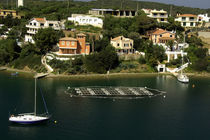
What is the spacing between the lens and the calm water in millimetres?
38281

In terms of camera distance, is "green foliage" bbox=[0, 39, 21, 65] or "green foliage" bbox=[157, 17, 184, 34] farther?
"green foliage" bbox=[157, 17, 184, 34]

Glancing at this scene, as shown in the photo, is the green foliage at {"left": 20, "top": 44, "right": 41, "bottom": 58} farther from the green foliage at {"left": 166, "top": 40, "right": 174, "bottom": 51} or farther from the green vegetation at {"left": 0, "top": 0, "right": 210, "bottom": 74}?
the green foliage at {"left": 166, "top": 40, "right": 174, "bottom": 51}

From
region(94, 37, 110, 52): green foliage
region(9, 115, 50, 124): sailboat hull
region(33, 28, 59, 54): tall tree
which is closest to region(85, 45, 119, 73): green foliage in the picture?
region(94, 37, 110, 52): green foliage

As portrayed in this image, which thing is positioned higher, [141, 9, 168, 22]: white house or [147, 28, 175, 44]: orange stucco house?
[141, 9, 168, 22]: white house

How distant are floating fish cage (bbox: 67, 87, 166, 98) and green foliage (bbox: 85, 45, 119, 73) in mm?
11648

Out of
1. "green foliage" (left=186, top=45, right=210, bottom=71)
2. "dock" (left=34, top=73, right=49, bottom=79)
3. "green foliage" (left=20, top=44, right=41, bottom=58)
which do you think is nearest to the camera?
"dock" (left=34, top=73, right=49, bottom=79)

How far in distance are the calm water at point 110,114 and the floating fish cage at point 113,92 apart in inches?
77.6

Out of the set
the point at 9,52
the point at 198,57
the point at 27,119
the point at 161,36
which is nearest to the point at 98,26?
the point at 161,36

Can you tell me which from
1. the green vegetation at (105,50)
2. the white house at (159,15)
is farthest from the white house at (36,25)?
the white house at (159,15)

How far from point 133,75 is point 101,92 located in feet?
51.4

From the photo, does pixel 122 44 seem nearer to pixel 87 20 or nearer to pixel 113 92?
pixel 87 20

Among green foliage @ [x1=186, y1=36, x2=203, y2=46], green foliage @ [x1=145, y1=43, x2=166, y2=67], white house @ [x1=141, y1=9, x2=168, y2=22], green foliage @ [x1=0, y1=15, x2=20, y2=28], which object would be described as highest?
white house @ [x1=141, y1=9, x2=168, y2=22]

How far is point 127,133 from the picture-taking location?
38.7 metres

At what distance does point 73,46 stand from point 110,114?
103 feet
